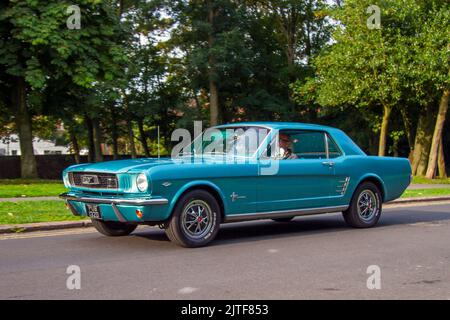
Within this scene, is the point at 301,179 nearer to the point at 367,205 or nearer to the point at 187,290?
the point at 367,205

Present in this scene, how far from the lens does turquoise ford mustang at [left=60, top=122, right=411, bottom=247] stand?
7859mm

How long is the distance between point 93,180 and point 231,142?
2.13 meters

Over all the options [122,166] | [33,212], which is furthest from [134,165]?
[33,212]

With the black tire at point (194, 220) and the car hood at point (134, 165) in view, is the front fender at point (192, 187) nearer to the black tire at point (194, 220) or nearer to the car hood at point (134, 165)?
the black tire at point (194, 220)

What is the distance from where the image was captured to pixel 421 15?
94.0 ft

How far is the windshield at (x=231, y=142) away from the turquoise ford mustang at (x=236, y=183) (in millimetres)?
15

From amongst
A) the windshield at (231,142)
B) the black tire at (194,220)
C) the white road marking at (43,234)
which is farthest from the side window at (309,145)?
the white road marking at (43,234)

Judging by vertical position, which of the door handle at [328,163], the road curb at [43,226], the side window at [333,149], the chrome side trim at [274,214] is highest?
the side window at [333,149]

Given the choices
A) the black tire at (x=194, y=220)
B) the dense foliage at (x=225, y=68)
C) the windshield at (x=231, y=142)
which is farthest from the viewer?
the dense foliage at (x=225, y=68)

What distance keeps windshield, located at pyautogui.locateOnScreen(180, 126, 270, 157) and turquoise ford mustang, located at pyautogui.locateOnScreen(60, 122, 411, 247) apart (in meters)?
0.01

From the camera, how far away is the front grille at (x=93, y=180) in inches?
317

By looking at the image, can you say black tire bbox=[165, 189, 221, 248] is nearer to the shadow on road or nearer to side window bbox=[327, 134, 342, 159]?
the shadow on road
